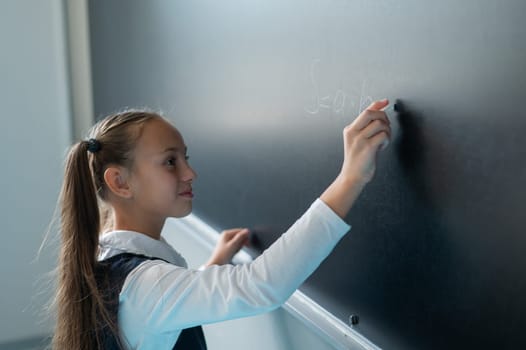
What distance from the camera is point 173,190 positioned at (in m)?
1.12

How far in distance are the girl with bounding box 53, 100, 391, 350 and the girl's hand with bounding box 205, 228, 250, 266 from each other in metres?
0.13

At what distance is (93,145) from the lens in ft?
3.74

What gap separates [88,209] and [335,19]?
1.79 feet

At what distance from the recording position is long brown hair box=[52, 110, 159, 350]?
1069 mm

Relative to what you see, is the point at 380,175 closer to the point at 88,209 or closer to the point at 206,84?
the point at 88,209

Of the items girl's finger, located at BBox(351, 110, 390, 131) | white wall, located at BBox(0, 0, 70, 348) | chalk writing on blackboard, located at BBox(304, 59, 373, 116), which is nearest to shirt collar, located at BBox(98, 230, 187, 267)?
chalk writing on blackboard, located at BBox(304, 59, 373, 116)

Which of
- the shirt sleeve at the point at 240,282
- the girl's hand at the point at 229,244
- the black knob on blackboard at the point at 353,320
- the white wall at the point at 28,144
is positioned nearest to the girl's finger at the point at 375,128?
the shirt sleeve at the point at 240,282

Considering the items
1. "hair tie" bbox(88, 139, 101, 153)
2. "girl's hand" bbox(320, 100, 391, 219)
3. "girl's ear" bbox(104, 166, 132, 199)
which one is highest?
"girl's hand" bbox(320, 100, 391, 219)

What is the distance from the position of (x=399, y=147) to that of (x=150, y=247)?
52 cm

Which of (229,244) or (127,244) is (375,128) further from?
(229,244)

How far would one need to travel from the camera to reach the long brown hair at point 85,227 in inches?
42.1

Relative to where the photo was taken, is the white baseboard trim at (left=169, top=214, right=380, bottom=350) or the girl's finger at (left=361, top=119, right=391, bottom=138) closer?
the girl's finger at (left=361, top=119, right=391, bottom=138)

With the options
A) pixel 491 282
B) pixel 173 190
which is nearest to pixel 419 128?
pixel 491 282

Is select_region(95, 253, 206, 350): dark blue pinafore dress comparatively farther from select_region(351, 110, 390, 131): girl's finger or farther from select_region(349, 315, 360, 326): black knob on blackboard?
select_region(351, 110, 390, 131): girl's finger
